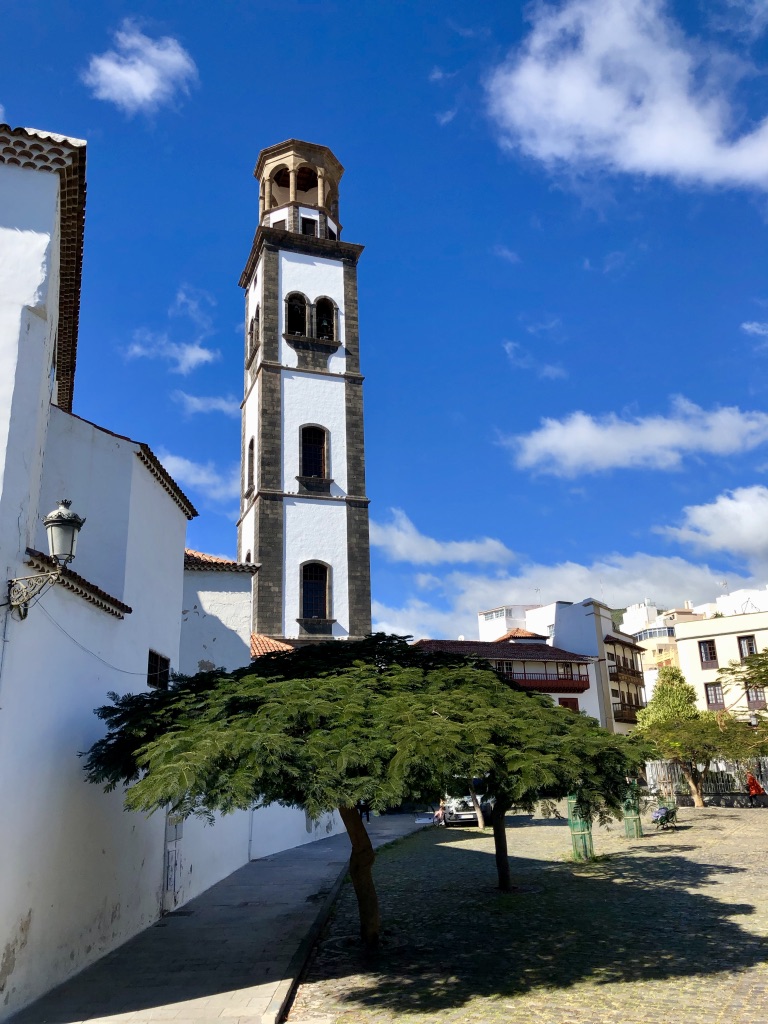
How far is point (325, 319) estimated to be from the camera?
99.6 ft

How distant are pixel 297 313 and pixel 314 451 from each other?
18.3 ft

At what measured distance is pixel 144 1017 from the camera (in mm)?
7676

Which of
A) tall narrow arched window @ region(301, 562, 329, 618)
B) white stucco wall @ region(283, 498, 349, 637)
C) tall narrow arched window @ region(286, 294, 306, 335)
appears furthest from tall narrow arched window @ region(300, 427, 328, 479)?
tall narrow arched window @ region(286, 294, 306, 335)

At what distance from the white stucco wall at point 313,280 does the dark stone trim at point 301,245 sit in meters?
0.24

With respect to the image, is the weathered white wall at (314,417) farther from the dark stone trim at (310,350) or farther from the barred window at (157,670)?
the barred window at (157,670)

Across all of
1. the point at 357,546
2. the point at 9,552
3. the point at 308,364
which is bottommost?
the point at 9,552

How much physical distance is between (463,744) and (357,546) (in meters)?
19.9

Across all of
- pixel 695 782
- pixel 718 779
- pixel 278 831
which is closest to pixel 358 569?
pixel 278 831

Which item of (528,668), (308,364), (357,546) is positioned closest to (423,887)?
(357,546)

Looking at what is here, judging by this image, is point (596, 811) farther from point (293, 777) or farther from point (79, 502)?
point (79, 502)

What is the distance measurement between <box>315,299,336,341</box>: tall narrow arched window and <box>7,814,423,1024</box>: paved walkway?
65.7 feet

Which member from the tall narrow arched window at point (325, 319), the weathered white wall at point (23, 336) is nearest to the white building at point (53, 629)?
the weathered white wall at point (23, 336)

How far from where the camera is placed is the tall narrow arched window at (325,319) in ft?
98.8

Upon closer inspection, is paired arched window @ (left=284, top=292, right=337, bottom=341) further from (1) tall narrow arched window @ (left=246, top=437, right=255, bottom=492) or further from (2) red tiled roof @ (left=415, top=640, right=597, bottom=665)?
(2) red tiled roof @ (left=415, top=640, right=597, bottom=665)
